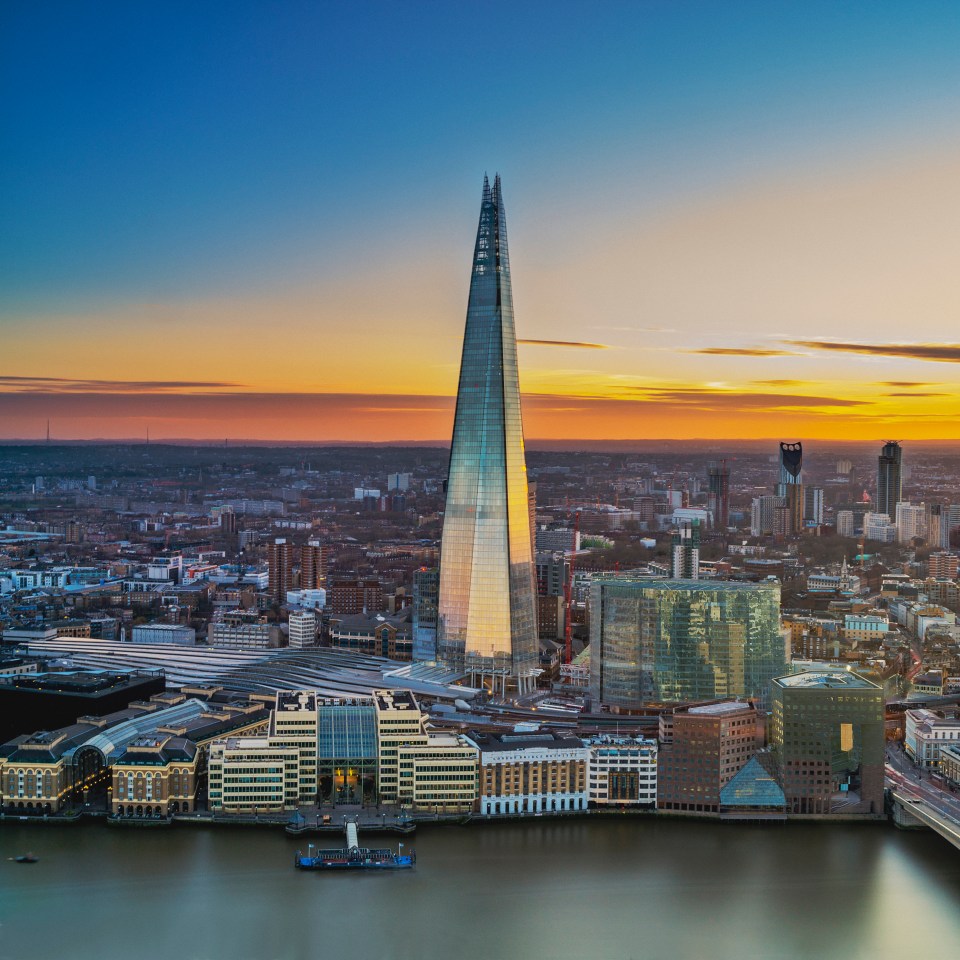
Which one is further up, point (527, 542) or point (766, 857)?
point (527, 542)

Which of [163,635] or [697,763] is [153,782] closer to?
[697,763]

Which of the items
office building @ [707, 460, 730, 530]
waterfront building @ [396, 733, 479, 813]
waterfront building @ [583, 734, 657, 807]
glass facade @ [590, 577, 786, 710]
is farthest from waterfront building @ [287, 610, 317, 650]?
office building @ [707, 460, 730, 530]

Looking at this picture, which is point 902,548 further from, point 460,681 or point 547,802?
point 547,802

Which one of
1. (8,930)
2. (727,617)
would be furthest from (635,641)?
(8,930)

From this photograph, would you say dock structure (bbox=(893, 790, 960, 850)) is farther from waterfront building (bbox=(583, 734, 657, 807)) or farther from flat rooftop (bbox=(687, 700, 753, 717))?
waterfront building (bbox=(583, 734, 657, 807))

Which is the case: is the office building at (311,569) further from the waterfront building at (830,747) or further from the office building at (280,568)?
the waterfront building at (830,747)

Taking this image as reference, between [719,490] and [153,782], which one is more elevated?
[719,490]

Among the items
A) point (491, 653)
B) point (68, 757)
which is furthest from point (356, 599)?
point (68, 757)
